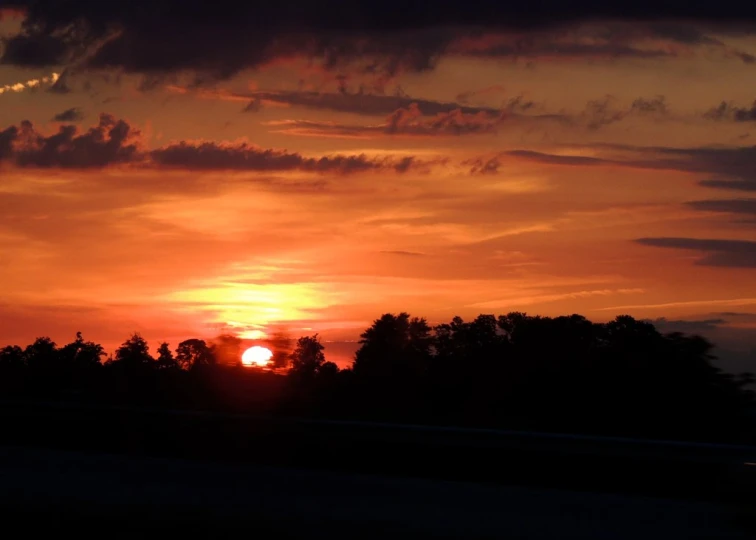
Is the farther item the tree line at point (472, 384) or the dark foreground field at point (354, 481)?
the tree line at point (472, 384)

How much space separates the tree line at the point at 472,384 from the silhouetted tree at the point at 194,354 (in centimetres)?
10

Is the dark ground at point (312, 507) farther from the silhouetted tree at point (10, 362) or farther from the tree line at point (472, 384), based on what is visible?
the silhouetted tree at point (10, 362)

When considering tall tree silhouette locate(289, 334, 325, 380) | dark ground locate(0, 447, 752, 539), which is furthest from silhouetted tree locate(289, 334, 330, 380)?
dark ground locate(0, 447, 752, 539)

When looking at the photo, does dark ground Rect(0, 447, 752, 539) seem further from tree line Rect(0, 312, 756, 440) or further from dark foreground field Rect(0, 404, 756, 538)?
tree line Rect(0, 312, 756, 440)

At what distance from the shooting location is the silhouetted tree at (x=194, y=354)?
22739 millimetres

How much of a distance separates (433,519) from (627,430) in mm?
7930

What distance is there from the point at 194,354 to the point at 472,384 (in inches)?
354

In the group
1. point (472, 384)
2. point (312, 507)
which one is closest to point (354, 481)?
point (312, 507)

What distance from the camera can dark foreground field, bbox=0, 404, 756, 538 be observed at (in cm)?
991

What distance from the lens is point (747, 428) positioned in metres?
16.9

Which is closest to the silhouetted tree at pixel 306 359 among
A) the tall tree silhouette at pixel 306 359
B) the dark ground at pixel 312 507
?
the tall tree silhouette at pixel 306 359

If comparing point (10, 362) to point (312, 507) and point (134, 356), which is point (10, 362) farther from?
point (312, 507)

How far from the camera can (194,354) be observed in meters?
29.2

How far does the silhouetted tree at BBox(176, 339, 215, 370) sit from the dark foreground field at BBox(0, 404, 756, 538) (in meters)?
5.93
